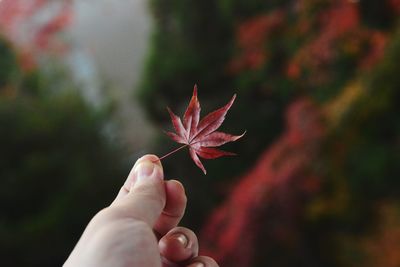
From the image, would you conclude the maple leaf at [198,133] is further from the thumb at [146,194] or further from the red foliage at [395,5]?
the red foliage at [395,5]

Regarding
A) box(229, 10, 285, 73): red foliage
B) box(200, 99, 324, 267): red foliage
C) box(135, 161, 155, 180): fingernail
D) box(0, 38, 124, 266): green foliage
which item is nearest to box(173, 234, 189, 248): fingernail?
box(135, 161, 155, 180): fingernail

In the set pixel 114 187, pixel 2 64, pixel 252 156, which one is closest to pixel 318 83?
pixel 252 156

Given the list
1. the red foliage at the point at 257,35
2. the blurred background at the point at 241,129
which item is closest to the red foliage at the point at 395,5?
the blurred background at the point at 241,129

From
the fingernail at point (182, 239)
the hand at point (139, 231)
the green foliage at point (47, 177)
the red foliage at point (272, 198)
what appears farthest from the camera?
the green foliage at point (47, 177)

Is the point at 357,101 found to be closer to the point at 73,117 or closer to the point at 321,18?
the point at 321,18

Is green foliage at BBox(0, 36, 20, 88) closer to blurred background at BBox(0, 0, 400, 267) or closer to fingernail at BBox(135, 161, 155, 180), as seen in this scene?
blurred background at BBox(0, 0, 400, 267)
